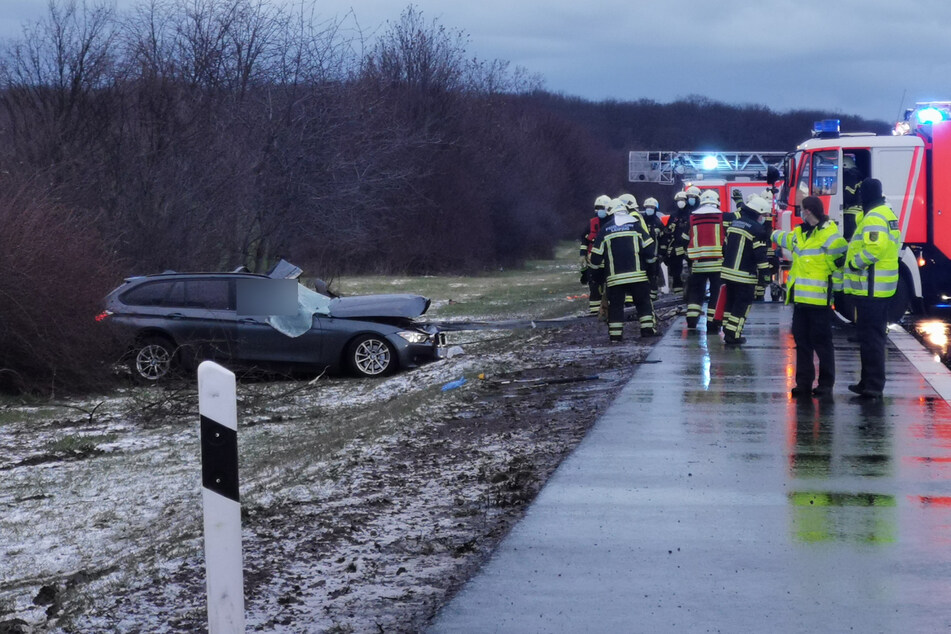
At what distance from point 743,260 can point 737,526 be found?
839 centimetres

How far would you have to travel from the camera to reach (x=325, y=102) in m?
30.8

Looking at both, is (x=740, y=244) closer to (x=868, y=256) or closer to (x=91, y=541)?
(x=868, y=256)

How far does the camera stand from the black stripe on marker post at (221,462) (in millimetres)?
4164

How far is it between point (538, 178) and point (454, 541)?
199ft

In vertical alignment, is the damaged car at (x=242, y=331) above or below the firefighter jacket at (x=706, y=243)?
below

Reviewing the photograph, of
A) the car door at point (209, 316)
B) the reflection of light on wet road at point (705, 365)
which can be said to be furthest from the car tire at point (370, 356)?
the reflection of light on wet road at point (705, 365)

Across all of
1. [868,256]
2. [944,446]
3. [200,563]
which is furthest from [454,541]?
[868,256]

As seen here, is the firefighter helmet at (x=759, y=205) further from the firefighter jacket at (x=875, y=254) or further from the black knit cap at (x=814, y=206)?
the firefighter jacket at (x=875, y=254)

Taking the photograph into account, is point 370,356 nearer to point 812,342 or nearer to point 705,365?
point 705,365

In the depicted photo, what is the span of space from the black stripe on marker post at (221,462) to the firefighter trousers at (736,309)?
1065 centimetres

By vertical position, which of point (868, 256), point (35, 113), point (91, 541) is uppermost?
point (35, 113)

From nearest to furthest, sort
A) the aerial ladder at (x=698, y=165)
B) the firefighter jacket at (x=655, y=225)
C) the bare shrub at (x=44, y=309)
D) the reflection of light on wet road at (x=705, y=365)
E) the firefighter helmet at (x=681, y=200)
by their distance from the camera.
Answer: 1. the reflection of light on wet road at (x=705, y=365)
2. the bare shrub at (x=44, y=309)
3. the firefighter jacket at (x=655, y=225)
4. the firefighter helmet at (x=681, y=200)
5. the aerial ladder at (x=698, y=165)

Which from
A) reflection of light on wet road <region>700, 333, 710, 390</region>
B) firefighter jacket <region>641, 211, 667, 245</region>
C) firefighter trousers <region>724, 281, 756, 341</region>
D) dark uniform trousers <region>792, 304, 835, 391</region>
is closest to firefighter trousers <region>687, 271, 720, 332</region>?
reflection of light on wet road <region>700, 333, 710, 390</region>

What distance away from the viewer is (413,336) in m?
14.3
